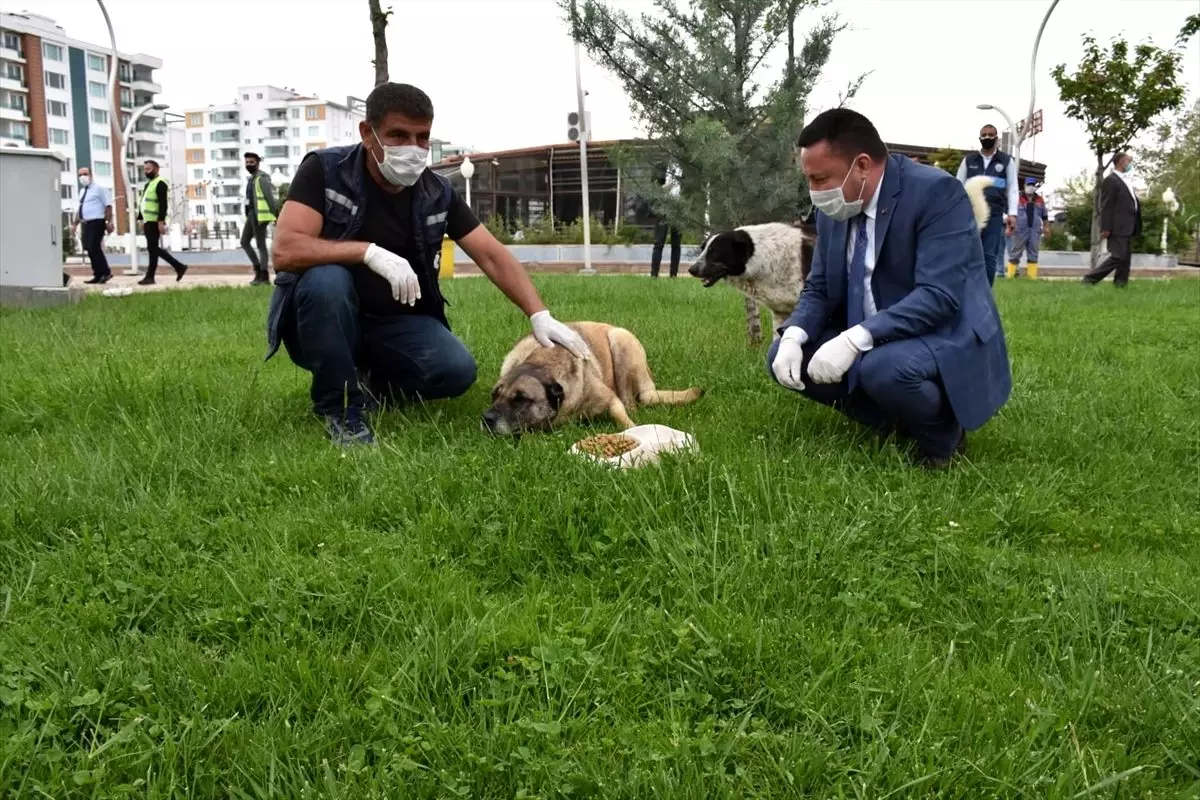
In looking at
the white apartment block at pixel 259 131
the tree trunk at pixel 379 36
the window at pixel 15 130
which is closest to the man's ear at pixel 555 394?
the tree trunk at pixel 379 36

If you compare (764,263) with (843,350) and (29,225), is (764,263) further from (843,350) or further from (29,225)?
(29,225)

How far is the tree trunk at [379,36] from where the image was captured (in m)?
9.67

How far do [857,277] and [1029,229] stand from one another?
61.2ft

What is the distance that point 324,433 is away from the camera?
14.1 feet

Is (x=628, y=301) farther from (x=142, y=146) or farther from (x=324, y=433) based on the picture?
(x=142, y=146)

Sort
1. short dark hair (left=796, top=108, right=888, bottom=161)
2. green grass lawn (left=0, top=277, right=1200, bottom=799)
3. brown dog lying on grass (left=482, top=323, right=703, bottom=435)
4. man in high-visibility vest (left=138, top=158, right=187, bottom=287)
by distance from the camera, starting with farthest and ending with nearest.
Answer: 1. man in high-visibility vest (left=138, top=158, right=187, bottom=287)
2. brown dog lying on grass (left=482, top=323, right=703, bottom=435)
3. short dark hair (left=796, top=108, right=888, bottom=161)
4. green grass lawn (left=0, top=277, right=1200, bottom=799)

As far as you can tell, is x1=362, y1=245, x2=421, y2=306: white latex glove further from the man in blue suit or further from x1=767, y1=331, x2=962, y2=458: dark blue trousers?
x1=767, y1=331, x2=962, y2=458: dark blue trousers

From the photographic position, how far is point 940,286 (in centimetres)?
365

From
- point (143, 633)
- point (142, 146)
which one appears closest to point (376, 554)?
point (143, 633)

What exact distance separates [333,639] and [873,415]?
261 centimetres

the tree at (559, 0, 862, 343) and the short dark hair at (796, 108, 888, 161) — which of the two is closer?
the short dark hair at (796, 108, 888, 161)

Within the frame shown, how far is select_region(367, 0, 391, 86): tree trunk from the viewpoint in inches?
381

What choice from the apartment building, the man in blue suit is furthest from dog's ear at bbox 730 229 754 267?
the apartment building

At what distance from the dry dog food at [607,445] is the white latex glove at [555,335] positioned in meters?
0.71
